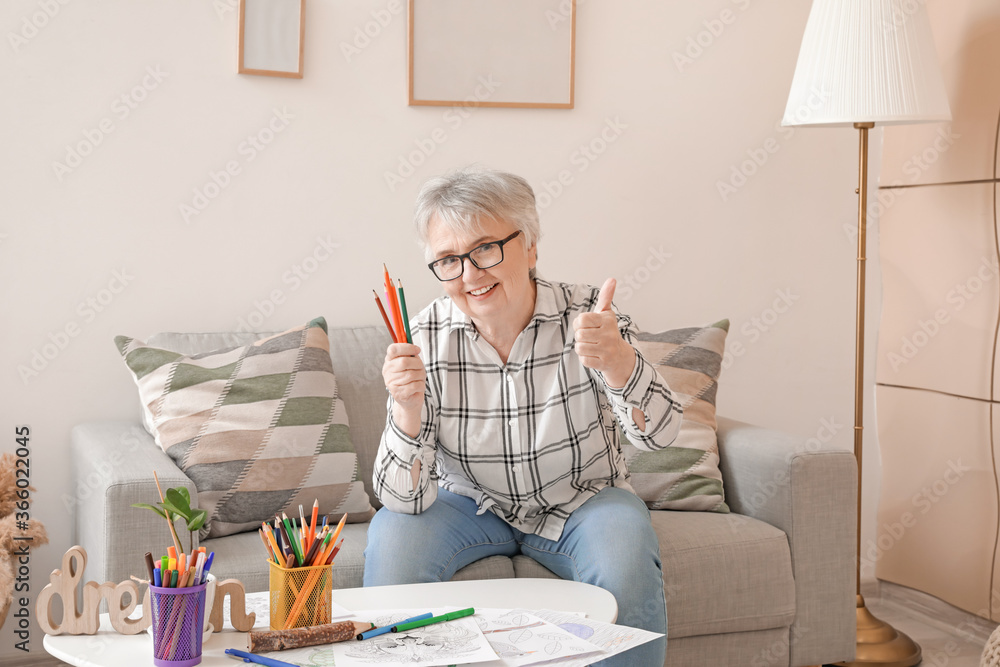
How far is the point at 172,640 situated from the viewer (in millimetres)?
1095

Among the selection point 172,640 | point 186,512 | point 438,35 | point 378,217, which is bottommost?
point 172,640

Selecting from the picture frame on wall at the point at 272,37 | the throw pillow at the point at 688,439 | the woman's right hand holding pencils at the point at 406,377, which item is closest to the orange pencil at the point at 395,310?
Answer: the woman's right hand holding pencils at the point at 406,377

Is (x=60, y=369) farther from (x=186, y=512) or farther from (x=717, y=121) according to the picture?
(x=717, y=121)

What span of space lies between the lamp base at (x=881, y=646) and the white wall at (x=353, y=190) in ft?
2.33

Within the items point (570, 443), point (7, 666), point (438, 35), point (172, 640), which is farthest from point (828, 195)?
point (7, 666)

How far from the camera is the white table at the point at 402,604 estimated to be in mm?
1121

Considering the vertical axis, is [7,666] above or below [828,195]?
below

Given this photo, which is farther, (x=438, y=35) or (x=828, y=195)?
(x=828, y=195)

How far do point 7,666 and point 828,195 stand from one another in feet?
8.80

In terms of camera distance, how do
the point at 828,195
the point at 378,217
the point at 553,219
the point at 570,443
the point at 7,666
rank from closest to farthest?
the point at 570,443 → the point at 7,666 → the point at 378,217 → the point at 553,219 → the point at 828,195

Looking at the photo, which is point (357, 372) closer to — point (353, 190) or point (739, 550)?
point (353, 190)

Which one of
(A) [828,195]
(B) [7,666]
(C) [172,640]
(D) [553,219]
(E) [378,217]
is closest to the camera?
(C) [172,640]

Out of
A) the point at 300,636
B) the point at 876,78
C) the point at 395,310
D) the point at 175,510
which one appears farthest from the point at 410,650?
the point at 876,78

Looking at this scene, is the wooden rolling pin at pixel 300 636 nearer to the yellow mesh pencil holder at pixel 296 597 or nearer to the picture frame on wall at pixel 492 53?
the yellow mesh pencil holder at pixel 296 597
